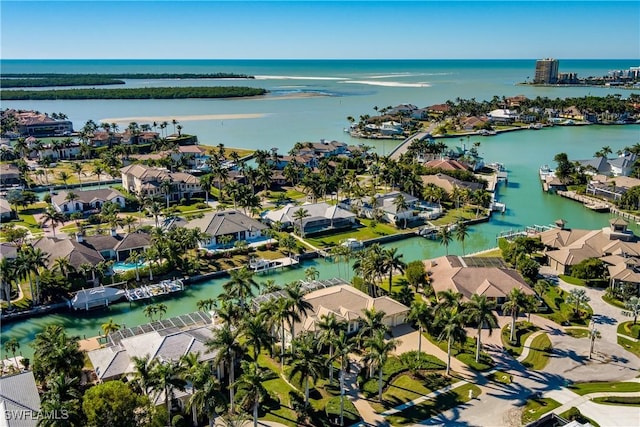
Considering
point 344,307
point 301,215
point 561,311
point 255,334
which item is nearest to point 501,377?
point 344,307

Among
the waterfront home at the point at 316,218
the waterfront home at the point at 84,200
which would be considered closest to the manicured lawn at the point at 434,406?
the waterfront home at the point at 316,218

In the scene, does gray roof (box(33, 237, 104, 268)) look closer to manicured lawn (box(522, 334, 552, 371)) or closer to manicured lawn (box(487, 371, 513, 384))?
manicured lawn (box(487, 371, 513, 384))

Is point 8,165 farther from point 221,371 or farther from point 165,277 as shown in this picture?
point 221,371

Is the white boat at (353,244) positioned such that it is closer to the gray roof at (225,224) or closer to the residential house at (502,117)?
the gray roof at (225,224)

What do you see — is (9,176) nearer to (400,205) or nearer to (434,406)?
(400,205)

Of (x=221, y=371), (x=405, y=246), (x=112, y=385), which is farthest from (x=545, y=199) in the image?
(x=112, y=385)

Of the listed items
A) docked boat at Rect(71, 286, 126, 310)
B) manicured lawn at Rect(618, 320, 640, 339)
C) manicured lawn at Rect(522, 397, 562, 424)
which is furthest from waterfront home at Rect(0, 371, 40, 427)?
manicured lawn at Rect(618, 320, 640, 339)
